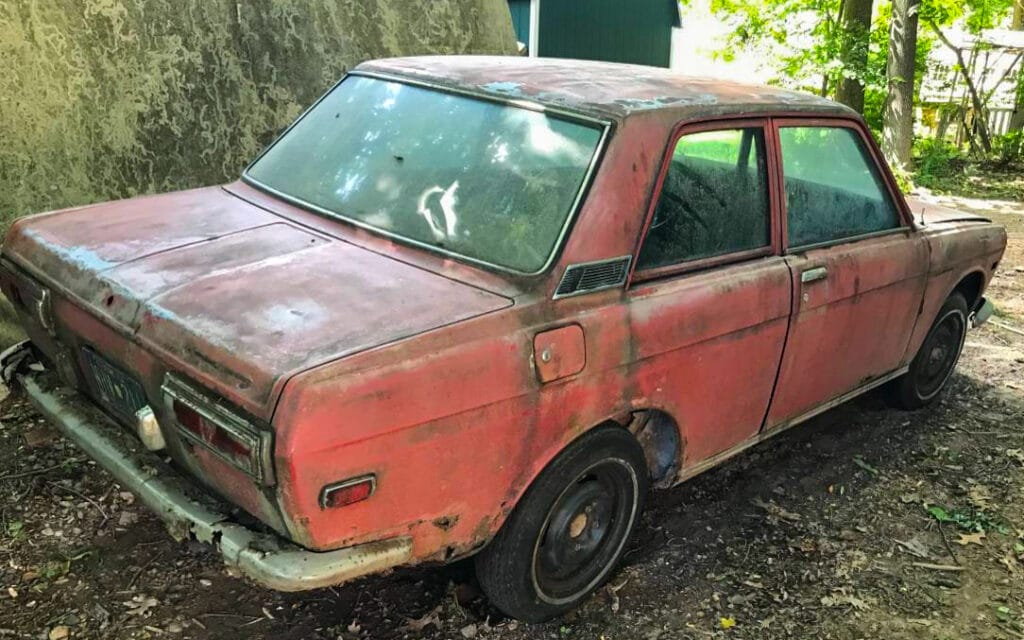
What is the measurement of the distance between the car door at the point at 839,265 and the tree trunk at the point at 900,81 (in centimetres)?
840

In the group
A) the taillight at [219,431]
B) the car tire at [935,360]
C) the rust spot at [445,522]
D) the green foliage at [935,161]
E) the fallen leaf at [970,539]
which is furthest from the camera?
the green foliage at [935,161]

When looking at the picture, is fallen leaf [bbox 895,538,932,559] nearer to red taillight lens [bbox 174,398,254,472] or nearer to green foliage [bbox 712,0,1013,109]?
red taillight lens [bbox 174,398,254,472]

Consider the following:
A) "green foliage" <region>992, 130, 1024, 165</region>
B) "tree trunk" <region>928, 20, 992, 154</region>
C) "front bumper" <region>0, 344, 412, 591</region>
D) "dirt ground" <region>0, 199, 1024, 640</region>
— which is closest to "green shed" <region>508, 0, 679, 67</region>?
"tree trunk" <region>928, 20, 992, 154</region>

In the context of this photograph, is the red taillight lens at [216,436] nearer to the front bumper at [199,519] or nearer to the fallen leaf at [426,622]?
the front bumper at [199,519]

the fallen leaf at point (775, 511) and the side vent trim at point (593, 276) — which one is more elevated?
the side vent trim at point (593, 276)

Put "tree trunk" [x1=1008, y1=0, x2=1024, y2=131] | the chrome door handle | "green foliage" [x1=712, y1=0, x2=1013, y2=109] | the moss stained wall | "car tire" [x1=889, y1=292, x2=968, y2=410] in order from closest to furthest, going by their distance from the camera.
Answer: the chrome door handle → the moss stained wall → "car tire" [x1=889, y1=292, x2=968, y2=410] → "green foliage" [x1=712, y1=0, x2=1013, y2=109] → "tree trunk" [x1=1008, y1=0, x2=1024, y2=131]

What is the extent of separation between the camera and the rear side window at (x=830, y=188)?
132 inches

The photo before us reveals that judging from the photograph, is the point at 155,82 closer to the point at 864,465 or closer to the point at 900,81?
the point at 864,465

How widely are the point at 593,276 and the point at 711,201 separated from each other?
28.7 inches

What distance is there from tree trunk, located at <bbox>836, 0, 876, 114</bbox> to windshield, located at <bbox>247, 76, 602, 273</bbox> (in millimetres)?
9256

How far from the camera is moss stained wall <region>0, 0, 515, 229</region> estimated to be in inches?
174

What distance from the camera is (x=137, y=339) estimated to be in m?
2.33

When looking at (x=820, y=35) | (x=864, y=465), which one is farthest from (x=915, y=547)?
(x=820, y=35)

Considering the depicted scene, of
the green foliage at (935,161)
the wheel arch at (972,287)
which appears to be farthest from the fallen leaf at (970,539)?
the green foliage at (935,161)
